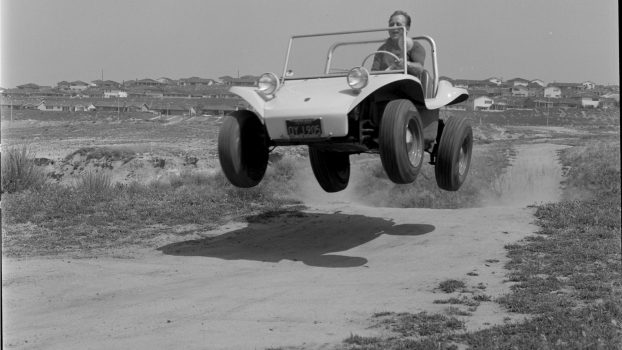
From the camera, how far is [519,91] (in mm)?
27016

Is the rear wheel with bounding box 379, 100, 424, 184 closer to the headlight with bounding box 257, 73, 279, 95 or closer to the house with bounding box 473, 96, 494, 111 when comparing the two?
the headlight with bounding box 257, 73, 279, 95

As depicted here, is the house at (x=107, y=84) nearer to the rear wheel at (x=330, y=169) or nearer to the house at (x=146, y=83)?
the house at (x=146, y=83)

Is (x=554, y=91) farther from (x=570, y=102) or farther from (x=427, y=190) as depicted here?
(x=427, y=190)

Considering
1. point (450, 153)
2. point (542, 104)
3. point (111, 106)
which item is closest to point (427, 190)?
point (450, 153)

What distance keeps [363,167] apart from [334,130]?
378 inches

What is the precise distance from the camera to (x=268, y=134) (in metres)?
7.68

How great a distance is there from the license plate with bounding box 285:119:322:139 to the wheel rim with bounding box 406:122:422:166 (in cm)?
95

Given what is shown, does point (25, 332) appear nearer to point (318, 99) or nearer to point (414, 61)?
point (318, 99)

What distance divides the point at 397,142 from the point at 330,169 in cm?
306

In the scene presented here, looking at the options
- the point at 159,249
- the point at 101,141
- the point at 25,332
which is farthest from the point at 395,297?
the point at 101,141

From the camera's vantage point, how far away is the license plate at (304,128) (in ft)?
24.2

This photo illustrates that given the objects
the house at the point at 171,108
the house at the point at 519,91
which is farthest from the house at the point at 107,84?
the house at the point at 519,91

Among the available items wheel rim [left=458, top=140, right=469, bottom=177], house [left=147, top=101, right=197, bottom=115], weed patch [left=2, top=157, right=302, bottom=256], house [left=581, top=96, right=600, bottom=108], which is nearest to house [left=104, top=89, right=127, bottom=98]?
house [left=147, top=101, right=197, bottom=115]

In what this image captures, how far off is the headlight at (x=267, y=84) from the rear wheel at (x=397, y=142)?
120 cm
